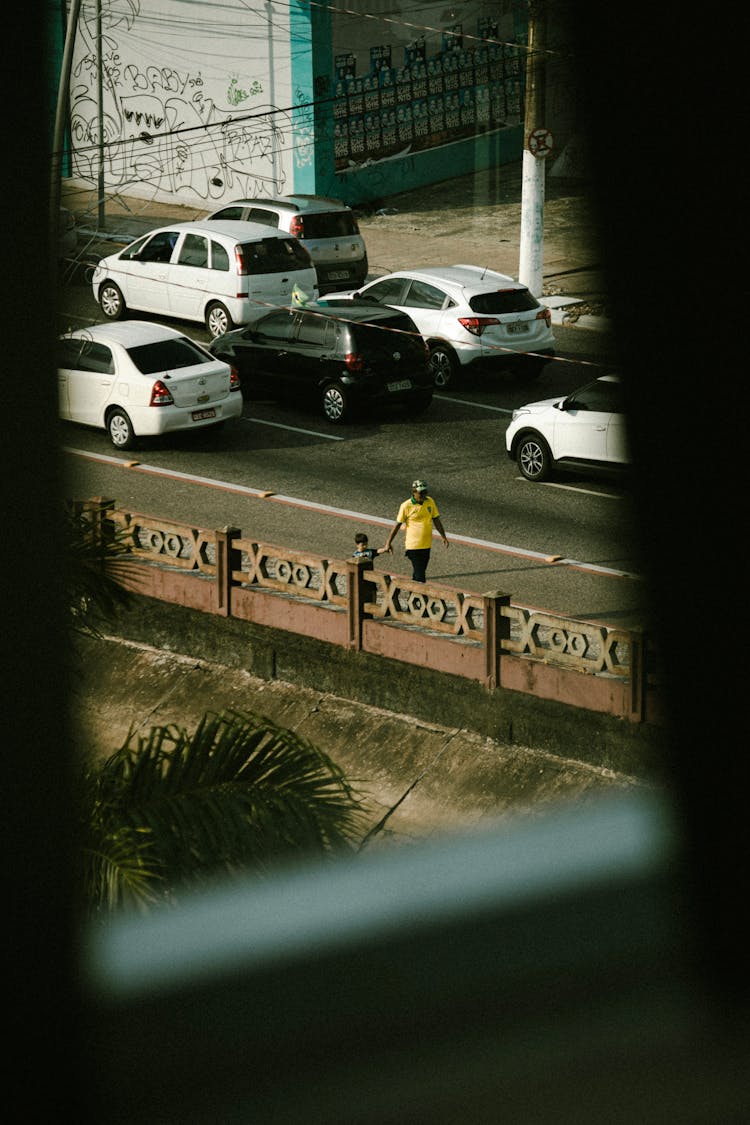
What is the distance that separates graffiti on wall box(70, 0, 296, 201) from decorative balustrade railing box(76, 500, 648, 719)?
44.6 feet

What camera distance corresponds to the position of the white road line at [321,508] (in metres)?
12.3

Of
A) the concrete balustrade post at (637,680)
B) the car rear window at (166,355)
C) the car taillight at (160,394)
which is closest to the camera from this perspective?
the concrete balustrade post at (637,680)

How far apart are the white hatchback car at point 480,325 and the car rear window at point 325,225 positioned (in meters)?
3.31

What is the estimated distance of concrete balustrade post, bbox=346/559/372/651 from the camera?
1098cm

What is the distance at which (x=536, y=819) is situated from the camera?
9555 mm

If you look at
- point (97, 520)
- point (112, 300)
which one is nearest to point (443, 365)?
point (112, 300)

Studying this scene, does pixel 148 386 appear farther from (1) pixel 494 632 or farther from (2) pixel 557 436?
(1) pixel 494 632

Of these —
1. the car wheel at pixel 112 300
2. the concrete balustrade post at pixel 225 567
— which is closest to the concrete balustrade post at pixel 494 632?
the concrete balustrade post at pixel 225 567

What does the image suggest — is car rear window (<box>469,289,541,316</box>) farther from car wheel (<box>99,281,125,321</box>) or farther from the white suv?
car wheel (<box>99,281,125,321</box>)

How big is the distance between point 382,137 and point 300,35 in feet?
7.78

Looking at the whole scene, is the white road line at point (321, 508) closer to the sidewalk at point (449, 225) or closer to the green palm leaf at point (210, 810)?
the sidewalk at point (449, 225)

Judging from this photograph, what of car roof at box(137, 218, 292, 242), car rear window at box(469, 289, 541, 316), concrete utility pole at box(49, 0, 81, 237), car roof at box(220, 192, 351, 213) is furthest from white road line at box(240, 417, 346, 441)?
concrete utility pole at box(49, 0, 81, 237)

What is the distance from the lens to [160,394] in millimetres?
15195

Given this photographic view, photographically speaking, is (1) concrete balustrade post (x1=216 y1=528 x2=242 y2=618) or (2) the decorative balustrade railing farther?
(1) concrete balustrade post (x1=216 y1=528 x2=242 y2=618)
